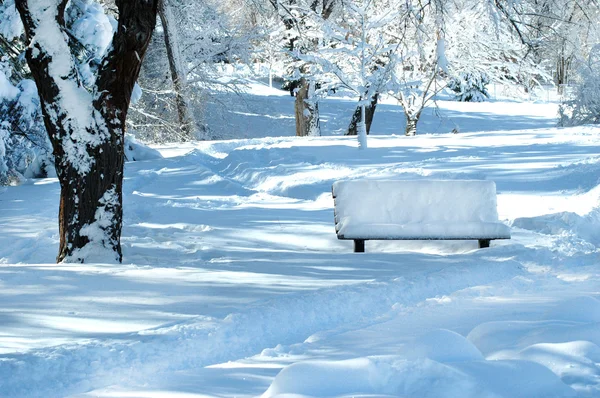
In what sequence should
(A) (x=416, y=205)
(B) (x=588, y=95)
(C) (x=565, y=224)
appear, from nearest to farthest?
(A) (x=416, y=205), (C) (x=565, y=224), (B) (x=588, y=95)

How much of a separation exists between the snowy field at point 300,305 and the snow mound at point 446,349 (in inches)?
0.4

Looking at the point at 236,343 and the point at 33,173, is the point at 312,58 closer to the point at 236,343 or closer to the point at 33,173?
the point at 33,173

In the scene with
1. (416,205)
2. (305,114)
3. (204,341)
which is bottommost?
(204,341)

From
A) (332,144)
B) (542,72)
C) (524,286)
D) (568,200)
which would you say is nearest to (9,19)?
(524,286)

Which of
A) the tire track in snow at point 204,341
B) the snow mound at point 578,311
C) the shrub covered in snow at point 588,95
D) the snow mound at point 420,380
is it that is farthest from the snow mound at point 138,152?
the snow mound at point 420,380

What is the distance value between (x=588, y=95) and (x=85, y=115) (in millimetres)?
18177

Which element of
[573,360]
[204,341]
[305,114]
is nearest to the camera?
[573,360]

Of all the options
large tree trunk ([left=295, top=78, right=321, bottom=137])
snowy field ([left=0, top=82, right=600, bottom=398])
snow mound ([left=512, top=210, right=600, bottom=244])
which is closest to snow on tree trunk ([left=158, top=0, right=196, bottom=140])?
large tree trunk ([left=295, top=78, right=321, bottom=137])

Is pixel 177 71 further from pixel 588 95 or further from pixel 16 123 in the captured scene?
pixel 588 95

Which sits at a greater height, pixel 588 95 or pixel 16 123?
pixel 588 95

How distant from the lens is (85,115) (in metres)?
6.34

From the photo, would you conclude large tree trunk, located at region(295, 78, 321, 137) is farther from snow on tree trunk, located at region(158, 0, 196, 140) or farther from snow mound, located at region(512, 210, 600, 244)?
snow mound, located at region(512, 210, 600, 244)

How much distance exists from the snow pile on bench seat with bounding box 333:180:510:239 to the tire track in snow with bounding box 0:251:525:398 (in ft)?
5.26

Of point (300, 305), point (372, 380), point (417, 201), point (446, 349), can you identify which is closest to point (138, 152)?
point (417, 201)
